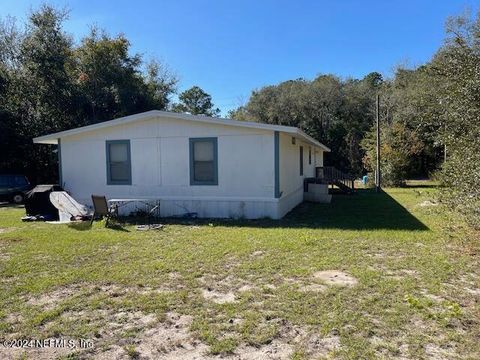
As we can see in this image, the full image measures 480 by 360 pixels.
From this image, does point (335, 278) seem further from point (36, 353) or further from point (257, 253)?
point (36, 353)

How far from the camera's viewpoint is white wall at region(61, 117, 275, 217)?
382 inches

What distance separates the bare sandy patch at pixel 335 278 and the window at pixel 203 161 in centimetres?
544

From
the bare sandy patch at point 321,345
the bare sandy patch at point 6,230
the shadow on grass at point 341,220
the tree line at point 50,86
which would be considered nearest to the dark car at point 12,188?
the tree line at point 50,86

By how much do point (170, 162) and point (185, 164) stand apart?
46cm

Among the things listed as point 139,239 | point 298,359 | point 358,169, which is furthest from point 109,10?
Result: point 358,169

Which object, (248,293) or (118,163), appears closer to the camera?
(248,293)

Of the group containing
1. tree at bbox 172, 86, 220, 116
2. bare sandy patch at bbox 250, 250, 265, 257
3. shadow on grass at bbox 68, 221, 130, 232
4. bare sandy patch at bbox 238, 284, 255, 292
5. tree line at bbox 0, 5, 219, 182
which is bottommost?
bare sandy patch at bbox 238, 284, 255, 292

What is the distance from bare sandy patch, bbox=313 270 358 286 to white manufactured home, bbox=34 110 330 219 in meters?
4.57

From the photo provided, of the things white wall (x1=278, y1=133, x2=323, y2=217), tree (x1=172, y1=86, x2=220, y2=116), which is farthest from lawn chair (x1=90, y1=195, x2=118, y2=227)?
tree (x1=172, y1=86, x2=220, y2=116)

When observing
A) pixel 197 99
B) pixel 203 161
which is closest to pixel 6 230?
pixel 203 161

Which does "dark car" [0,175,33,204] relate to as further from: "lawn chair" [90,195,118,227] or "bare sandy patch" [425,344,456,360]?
"bare sandy patch" [425,344,456,360]

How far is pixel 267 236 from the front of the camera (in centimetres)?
751

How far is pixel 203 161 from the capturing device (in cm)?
1018

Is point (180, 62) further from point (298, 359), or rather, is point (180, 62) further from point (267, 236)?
point (298, 359)
